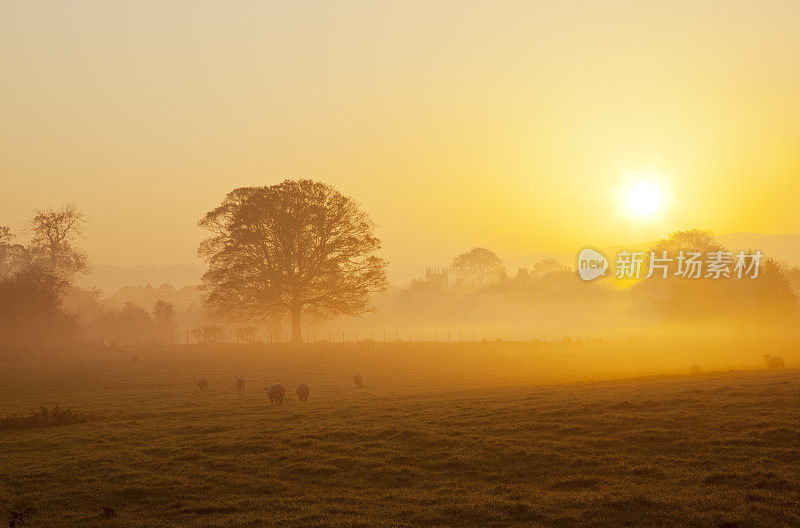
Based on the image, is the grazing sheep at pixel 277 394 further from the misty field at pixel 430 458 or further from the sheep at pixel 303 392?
the sheep at pixel 303 392

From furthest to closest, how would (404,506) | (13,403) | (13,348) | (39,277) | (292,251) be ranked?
(39,277) → (292,251) → (13,348) → (13,403) → (404,506)

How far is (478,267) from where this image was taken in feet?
641

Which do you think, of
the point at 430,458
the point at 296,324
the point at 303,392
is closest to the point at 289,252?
the point at 296,324

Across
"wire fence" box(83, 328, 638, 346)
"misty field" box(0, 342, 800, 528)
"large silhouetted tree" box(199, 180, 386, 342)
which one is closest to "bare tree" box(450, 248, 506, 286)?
"wire fence" box(83, 328, 638, 346)

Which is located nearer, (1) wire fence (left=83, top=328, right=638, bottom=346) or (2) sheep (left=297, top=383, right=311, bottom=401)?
(2) sheep (left=297, top=383, right=311, bottom=401)

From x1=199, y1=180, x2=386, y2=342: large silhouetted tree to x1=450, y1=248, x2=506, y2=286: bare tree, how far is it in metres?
121

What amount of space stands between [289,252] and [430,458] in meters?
55.8

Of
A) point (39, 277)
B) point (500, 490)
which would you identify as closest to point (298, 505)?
point (500, 490)

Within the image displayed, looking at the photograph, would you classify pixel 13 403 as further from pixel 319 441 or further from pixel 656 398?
pixel 656 398

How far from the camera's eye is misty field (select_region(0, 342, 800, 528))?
600 inches

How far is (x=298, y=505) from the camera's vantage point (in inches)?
641

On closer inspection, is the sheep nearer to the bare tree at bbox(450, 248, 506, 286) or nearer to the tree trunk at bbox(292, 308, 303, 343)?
the tree trunk at bbox(292, 308, 303, 343)

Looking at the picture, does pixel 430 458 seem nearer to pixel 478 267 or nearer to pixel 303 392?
pixel 303 392

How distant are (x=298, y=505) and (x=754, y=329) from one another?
9193 centimetres
